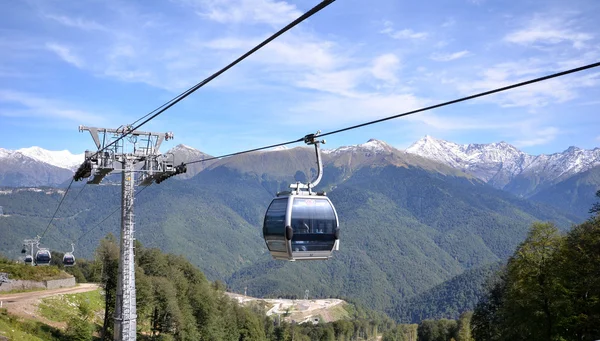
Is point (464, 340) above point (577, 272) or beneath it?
beneath

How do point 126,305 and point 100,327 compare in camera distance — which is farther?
point 100,327

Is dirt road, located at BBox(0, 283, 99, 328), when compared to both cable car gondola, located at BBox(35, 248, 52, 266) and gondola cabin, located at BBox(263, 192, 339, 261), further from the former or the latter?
gondola cabin, located at BBox(263, 192, 339, 261)

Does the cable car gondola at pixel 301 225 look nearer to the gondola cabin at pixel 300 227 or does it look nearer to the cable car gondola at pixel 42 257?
the gondola cabin at pixel 300 227

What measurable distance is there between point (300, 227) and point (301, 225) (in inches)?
2.4

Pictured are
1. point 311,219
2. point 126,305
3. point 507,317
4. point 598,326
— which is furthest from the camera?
point 507,317

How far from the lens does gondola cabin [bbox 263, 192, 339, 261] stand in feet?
47.1

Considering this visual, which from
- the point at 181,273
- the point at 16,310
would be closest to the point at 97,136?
the point at 16,310

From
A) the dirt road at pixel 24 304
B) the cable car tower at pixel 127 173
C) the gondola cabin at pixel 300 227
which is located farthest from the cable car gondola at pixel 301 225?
the dirt road at pixel 24 304

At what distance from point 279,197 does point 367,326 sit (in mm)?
157633

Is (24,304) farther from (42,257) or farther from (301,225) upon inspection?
(301,225)

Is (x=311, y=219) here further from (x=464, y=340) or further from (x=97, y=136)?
(x=464, y=340)

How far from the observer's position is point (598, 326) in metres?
29.3

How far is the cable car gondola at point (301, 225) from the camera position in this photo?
1438 centimetres

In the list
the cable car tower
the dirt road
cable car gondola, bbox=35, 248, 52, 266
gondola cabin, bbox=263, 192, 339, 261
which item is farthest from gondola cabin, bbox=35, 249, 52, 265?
gondola cabin, bbox=263, 192, 339, 261
